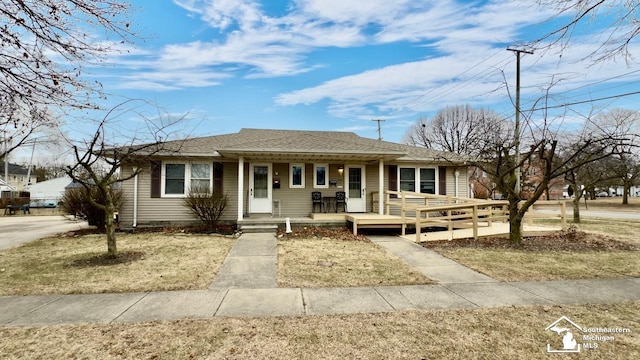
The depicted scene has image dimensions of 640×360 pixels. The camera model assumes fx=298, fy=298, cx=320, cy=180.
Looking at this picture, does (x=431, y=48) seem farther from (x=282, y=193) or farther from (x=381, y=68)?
(x=282, y=193)

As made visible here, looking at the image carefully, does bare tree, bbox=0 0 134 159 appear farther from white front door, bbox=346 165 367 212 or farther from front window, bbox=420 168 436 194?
front window, bbox=420 168 436 194

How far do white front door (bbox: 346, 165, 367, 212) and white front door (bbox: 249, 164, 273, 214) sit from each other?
3.20 metres

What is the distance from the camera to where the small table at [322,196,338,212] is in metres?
11.9

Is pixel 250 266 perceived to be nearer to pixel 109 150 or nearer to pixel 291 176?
pixel 109 150

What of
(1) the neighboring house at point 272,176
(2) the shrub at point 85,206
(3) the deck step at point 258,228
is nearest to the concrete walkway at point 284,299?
(3) the deck step at point 258,228

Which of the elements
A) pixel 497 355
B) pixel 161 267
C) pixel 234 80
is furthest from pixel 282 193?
pixel 497 355

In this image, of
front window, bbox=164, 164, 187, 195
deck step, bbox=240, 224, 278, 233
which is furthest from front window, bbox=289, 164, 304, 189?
front window, bbox=164, 164, 187, 195

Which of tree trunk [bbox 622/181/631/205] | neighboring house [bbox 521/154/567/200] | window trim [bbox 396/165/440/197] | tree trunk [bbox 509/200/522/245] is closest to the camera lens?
tree trunk [bbox 509/200/522/245]

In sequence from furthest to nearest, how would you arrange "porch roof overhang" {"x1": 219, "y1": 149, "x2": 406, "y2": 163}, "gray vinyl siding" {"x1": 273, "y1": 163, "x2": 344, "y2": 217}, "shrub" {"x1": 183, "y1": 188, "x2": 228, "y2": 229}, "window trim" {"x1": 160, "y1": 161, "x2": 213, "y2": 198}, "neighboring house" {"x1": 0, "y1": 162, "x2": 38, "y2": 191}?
1. "neighboring house" {"x1": 0, "y1": 162, "x2": 38, "y2": 191}
2. "gray vinyl siding" {"x1": 273, "y1": 163, "x2": 344, "y2": 217}
3. "window trim" {"x1": 160, "y1": 161, "x2": 213, "y2": 198}
4. "shrub" {"x1": 183, "y1": 188, "x2": 228, "y2": 229}
5. "porch roof overhang" {"x1": 219, "y1": 149, "x2": 406, "y2": 163}

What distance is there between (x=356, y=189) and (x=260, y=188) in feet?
12.7

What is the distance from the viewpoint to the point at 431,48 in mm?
14336

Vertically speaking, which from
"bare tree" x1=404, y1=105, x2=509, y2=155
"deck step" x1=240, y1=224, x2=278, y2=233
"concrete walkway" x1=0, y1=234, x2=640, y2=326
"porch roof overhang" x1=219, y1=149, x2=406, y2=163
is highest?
"bare tree" x1=404, y1=105, x2=509, y2=155

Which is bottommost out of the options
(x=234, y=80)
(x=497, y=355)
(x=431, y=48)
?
(x=497, y=355)

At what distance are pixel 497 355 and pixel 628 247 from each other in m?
8.45
